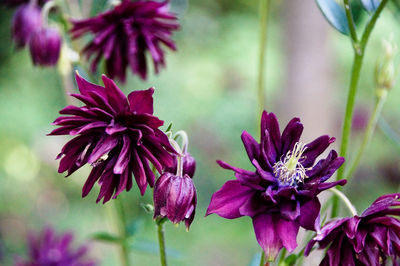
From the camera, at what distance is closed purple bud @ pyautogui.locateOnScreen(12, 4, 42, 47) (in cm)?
88

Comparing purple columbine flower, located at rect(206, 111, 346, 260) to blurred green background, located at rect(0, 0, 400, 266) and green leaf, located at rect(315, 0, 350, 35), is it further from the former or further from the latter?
blurred green background, located at rect(0, 0, 400, 266)

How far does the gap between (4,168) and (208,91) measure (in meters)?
1.61

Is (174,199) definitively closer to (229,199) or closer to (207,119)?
(229,199)

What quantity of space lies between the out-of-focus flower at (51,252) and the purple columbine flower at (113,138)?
18.8 inches

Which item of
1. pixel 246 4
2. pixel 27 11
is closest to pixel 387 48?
→ pixel 27 11

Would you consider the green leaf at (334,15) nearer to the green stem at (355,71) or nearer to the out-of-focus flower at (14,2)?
the green stem at (355,71)

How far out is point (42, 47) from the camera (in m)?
0.86

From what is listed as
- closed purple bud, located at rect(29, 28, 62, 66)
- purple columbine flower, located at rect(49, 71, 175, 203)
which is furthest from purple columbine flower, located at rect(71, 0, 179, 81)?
purple columbine flower, located at rect(49, 71, 175, 203)

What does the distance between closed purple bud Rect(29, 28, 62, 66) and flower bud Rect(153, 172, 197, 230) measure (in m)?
0.46

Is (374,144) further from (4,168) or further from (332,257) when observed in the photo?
(332,257)

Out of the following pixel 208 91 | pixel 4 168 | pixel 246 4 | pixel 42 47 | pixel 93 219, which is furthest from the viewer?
pixel 246 4

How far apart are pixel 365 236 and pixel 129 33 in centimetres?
43

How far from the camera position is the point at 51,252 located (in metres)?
0.97

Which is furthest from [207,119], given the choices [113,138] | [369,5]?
[113,138]
